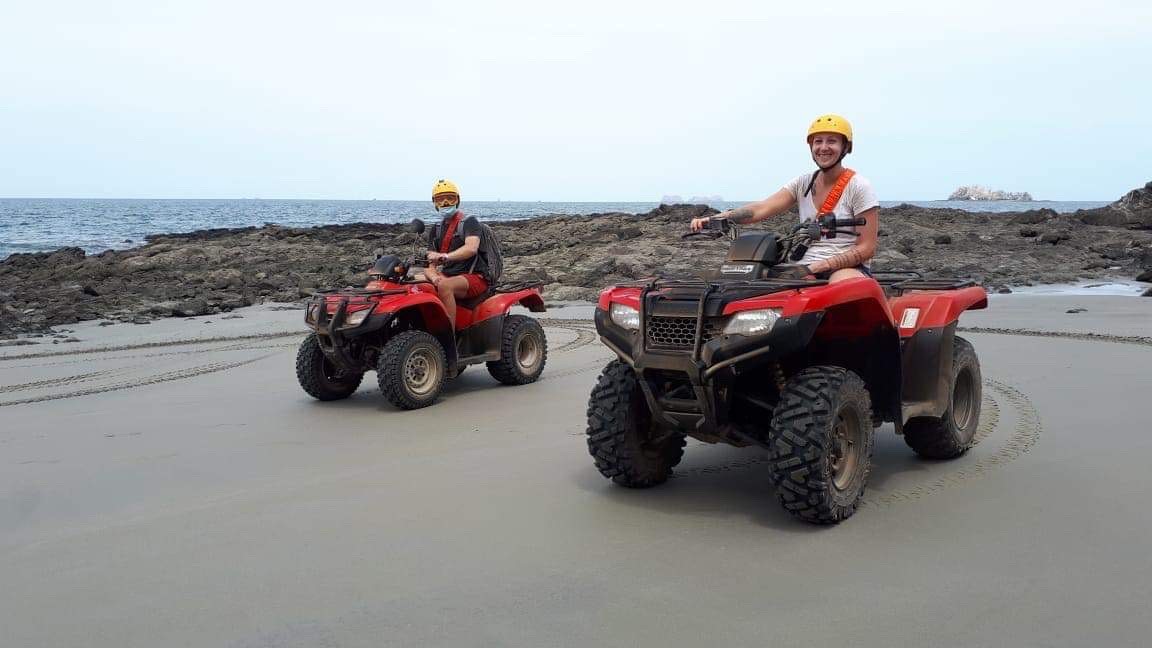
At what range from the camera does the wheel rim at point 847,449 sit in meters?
4.45

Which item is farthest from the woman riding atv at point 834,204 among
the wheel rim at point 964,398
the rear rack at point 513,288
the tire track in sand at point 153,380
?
the tire track in sand at point 153,380

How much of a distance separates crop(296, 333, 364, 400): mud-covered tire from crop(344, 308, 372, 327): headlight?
38 centimetres

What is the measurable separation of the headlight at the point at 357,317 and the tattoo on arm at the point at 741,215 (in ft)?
10.8

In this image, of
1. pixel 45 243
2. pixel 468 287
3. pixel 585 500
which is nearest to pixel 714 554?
pixel 585 500

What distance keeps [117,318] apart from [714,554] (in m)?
13.3

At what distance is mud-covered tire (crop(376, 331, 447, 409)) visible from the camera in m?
7.44

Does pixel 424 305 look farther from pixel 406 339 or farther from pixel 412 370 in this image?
pixel 412 370

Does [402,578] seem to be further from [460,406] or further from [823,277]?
[460,406]

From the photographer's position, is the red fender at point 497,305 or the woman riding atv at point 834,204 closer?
the woman riding atv at point 834,204

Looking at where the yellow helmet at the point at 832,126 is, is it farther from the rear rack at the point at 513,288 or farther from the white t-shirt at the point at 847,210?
the rear rack at the point at 513,288

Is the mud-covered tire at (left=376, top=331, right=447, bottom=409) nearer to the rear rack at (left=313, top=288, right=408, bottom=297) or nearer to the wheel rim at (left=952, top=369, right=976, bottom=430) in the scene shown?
the rear rack at (left=313, top=288, right=408, bottom=297)

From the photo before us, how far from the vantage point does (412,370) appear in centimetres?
776

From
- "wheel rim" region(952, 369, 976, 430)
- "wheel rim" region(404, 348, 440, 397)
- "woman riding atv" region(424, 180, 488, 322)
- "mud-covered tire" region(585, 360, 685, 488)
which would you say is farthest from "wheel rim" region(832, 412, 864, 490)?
"woman riding atv" region(424, 180, 488, 322)

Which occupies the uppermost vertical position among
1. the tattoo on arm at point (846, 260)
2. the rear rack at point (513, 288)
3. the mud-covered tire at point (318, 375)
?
the tattoo on arm at point (846, 260)
